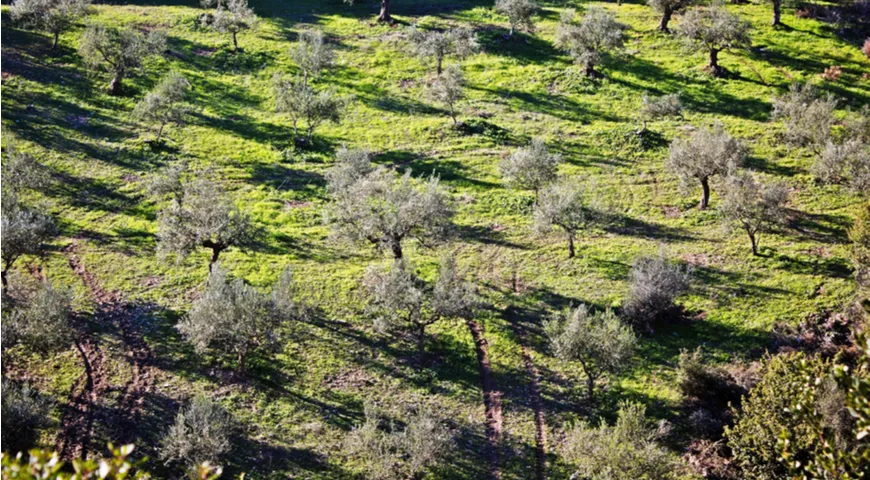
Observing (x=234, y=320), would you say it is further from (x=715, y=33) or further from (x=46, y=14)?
(x=46, y=14)

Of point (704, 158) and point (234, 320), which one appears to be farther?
point (704, 158)

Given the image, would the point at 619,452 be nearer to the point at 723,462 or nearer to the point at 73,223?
the point at 723,462

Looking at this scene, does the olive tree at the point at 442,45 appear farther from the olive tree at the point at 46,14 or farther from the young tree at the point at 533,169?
the olive tree at the point at 46,14

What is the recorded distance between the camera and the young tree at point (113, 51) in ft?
238

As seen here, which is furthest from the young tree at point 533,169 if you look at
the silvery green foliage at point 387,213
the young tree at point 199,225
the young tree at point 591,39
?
the young tree at point 591,39

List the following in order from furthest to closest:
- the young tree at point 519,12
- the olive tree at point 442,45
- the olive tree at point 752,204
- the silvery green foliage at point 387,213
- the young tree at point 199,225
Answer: the young tree at point 519,12
the olive tree at point 442,45
the olive tree at point 752,204
the silvery green foliage at point 387,213
the young tree at point 199,225

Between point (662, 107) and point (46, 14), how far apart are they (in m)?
67.1

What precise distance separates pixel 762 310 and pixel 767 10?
195 feet

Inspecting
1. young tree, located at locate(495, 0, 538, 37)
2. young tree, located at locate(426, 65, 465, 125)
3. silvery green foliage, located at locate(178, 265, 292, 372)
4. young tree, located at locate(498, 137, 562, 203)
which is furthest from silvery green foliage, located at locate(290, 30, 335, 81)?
silvery green foliage, located at locate(178, 265, 292, 372)

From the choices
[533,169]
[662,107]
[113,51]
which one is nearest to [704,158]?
[533,169]

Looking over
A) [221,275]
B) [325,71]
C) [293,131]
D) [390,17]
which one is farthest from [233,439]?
[390,17]

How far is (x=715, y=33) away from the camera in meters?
74.4

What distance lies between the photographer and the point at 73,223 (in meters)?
55.4

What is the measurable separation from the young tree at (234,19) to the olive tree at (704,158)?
170 feet
